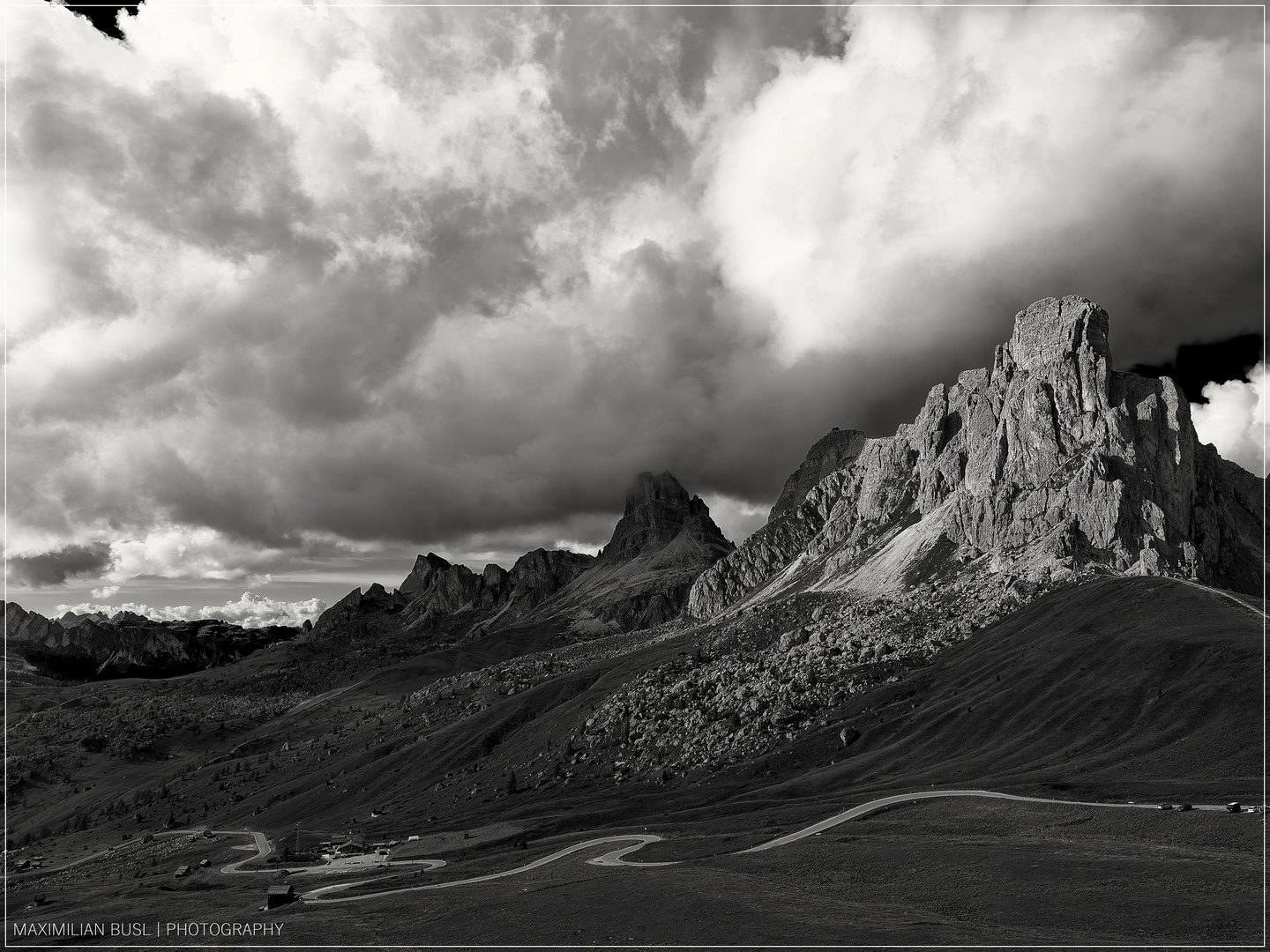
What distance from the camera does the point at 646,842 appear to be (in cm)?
11300

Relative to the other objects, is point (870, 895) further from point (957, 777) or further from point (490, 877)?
point (957, 777)

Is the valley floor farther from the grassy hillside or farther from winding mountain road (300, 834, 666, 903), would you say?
winding mountain road (300, 834, 666, 903)

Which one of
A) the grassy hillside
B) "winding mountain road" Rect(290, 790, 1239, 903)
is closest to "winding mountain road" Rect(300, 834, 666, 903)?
"winding mountain road" Rect(290, 790, 1239, 903)

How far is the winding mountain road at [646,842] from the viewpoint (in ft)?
312

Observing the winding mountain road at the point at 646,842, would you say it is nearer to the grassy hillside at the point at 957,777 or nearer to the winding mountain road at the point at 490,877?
the winding mountain road at the point at 490,877

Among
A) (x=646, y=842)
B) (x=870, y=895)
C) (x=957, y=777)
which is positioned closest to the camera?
(x=870, y=895)

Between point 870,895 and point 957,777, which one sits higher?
point 870,895

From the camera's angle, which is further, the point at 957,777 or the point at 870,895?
the point at 957,777

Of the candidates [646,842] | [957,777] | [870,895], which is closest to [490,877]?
[646,842]

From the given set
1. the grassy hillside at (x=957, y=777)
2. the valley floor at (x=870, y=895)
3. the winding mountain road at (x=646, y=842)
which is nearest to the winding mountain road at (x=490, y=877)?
the winding mountain road at (x=646, y=842)

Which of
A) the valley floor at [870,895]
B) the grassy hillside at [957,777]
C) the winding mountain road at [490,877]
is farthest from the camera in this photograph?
the winding mountain road at [490,877]

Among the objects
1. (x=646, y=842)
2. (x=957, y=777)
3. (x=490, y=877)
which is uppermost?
(x=957, y=777)

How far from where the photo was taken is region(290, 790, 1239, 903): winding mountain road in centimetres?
9506

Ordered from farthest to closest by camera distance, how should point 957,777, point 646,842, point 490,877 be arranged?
point 957,777
point 646,842
point 490,877
